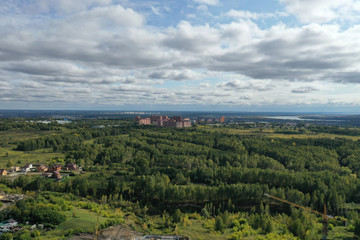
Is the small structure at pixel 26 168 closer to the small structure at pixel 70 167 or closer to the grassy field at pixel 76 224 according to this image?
the small structure at pixel 70 167

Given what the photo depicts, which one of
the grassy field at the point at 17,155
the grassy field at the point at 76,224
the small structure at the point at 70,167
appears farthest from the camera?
the grassy field at the point at 17,155

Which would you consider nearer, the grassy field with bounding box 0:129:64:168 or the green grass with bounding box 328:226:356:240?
the green grass with bounding box 328:226:356:240

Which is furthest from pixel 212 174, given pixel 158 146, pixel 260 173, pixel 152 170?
pixel 158 146

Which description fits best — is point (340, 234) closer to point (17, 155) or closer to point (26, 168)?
point (26, 168)

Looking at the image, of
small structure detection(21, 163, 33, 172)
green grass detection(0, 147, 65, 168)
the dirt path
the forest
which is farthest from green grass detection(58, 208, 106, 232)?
green grass detection(0, 147, 65, 168)

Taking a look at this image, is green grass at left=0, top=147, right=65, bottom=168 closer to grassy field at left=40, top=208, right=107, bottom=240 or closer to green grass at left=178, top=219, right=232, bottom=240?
grassy field at left=40, top=208, right=107, bottom=240

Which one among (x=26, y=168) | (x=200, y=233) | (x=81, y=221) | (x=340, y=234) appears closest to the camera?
(x=81, y=221)

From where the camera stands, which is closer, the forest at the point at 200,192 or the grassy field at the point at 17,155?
the forest at the point at 200,192

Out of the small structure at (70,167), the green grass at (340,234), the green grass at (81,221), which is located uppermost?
the green grass at (81,221)

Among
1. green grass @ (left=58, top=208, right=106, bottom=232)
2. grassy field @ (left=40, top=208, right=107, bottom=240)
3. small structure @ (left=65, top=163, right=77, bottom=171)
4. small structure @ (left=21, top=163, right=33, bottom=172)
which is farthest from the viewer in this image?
small structure @ (left=65, top=163, right=77, bottom=171)

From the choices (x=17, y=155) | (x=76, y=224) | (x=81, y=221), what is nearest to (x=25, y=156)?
(x=17, y=155)

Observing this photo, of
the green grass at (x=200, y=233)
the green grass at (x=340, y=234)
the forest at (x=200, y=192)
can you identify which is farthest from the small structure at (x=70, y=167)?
the green grass at (x=340, y=234)
